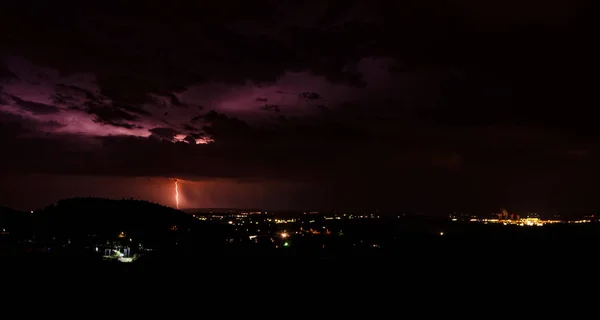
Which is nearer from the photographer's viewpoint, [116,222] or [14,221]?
[14,221]

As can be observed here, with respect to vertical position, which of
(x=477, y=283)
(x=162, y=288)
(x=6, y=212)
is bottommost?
(x=477, y=283)

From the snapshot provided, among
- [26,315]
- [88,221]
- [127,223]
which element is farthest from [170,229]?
[26,315]

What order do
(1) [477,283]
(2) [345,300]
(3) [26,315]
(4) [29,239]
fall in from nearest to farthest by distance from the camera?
(3) [26,315] < (2) [345,300] < (1) [477,283] < (4) [29,239]

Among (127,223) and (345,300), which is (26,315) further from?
(127,223)

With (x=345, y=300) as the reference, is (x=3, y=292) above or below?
above

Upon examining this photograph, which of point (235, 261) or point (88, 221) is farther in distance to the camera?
point (88, 221)

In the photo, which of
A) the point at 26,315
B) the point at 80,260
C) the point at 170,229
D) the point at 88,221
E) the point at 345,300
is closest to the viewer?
the point at 26,315

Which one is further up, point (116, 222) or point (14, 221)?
point (14, 221)
